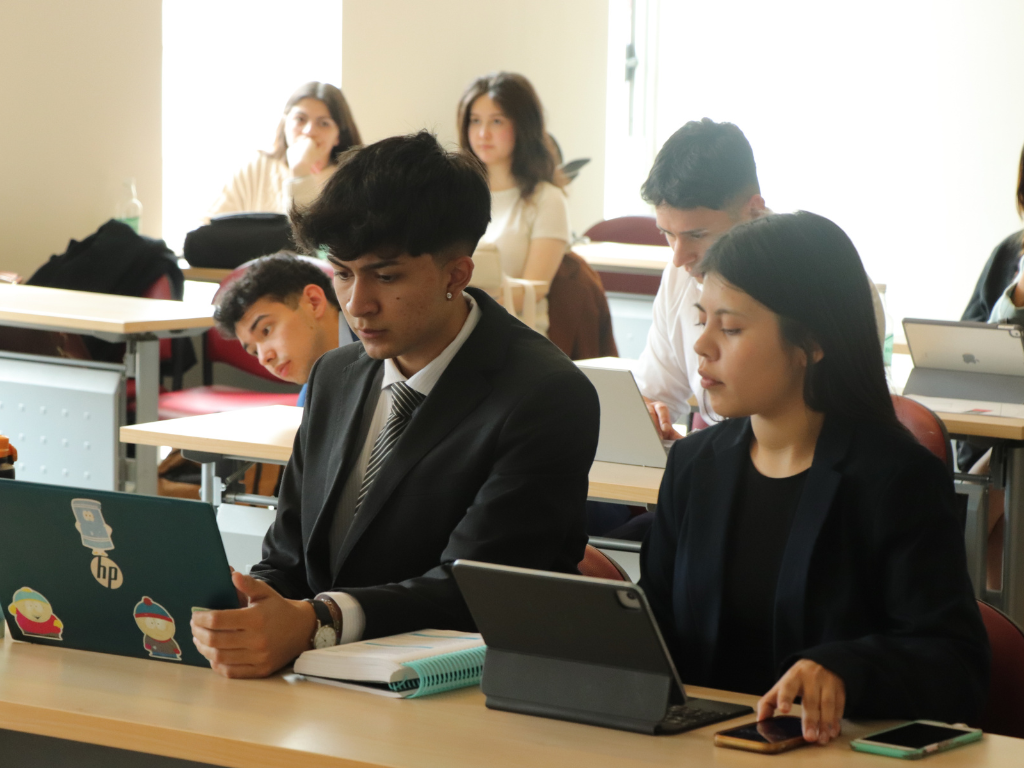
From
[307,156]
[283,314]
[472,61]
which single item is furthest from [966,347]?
[472,61]

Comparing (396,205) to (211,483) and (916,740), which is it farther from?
(211,483)

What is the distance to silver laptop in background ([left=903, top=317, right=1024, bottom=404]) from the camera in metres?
3.02

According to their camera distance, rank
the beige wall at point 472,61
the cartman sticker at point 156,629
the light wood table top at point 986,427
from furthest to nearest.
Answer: the beige wall at point 472,61, the light wood table top at point 986,427, the cartman sticker at point 156,629

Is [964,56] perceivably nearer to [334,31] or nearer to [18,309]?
[334,31]

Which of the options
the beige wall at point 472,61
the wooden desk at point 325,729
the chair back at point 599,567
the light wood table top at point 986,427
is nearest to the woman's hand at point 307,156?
the beige wall at point 472,61

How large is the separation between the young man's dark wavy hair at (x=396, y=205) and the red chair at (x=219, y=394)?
6.28 ft

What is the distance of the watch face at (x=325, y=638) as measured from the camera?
1.38 metres

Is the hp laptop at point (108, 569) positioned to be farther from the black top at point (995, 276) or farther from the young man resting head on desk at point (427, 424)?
the black top at point (995, 276)

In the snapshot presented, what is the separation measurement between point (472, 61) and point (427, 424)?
5893 millimetres

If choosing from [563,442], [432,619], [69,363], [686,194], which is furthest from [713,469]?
[69,363]

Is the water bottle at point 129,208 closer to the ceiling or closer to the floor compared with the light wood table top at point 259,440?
closer to the ceiling

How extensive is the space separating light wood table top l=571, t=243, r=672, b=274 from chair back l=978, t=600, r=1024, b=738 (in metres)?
3.69

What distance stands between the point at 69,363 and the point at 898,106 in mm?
5899

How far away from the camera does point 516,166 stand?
4.93m
